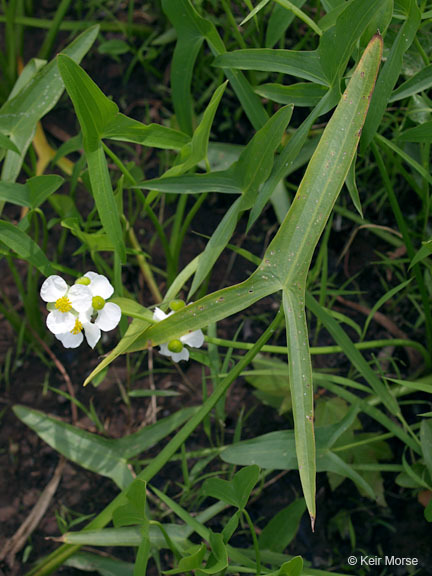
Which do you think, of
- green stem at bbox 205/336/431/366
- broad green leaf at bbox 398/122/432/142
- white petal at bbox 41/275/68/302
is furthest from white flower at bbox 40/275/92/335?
broad green leaf at bbox 398/122/432/142

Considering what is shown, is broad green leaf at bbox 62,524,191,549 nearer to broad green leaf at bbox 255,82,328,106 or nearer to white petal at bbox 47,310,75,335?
white petal at bbox 47,310,75,335

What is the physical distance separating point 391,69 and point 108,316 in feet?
1.80

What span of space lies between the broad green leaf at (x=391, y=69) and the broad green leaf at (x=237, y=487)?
52cm

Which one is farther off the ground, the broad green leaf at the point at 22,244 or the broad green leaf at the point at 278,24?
the broad green leaf at the point at 278,24

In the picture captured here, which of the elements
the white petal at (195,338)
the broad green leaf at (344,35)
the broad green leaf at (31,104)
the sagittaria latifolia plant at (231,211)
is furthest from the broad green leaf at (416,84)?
the broad green leaf at (31,104)

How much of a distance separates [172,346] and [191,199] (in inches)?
23.6

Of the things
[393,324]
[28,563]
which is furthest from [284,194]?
[28,563]

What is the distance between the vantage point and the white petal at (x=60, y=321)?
82 cm

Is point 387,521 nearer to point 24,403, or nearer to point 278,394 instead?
point 278,394

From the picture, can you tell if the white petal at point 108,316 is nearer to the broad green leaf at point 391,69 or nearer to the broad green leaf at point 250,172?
the broad green leaf at point 250,172

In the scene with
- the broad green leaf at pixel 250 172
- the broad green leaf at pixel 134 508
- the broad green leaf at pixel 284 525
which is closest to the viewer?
the broad green leaf at pixel 134 508

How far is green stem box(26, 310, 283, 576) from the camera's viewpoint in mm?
851

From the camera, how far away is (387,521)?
44.6 inches

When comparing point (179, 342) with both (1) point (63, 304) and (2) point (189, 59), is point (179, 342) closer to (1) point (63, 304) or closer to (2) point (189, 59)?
(1) point (63, 304)
